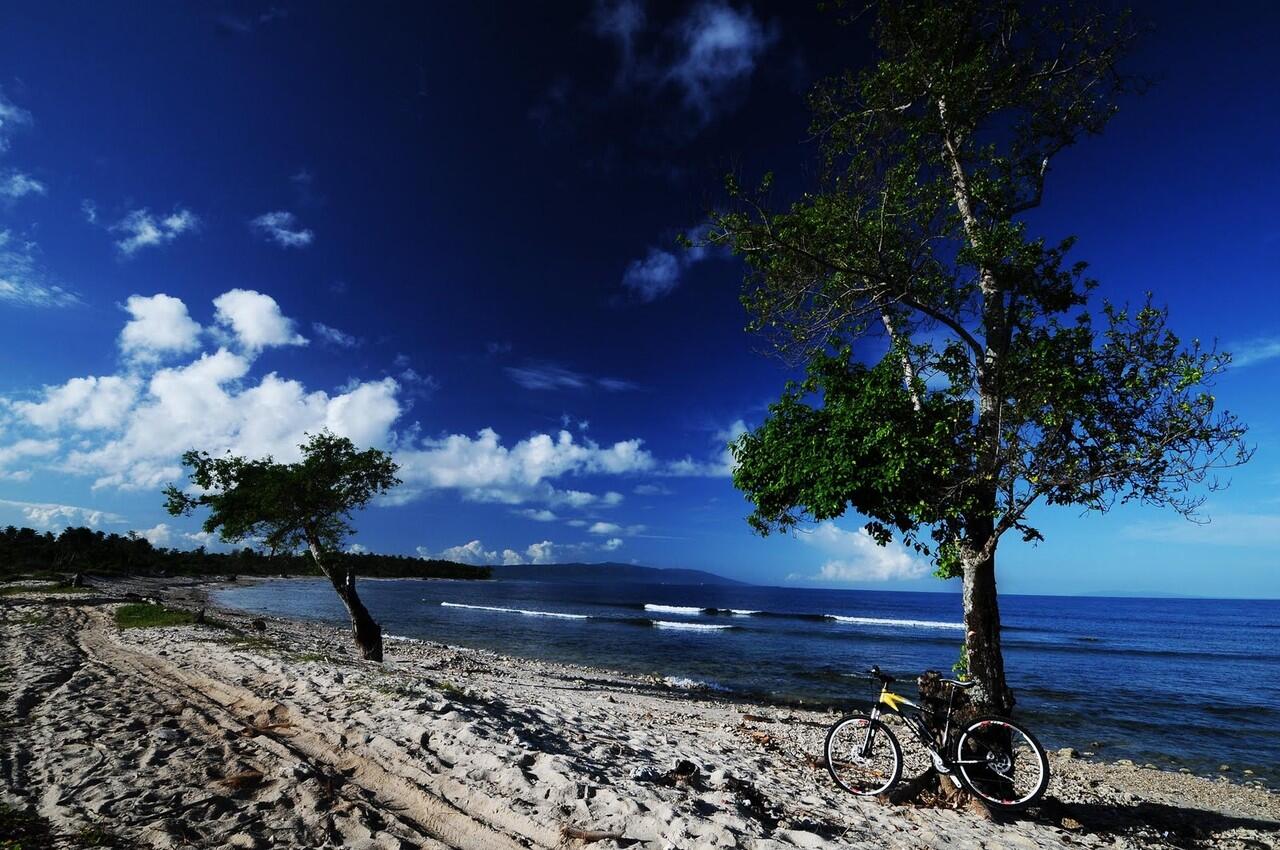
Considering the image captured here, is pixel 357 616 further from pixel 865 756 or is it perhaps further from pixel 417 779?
pixel 865 756

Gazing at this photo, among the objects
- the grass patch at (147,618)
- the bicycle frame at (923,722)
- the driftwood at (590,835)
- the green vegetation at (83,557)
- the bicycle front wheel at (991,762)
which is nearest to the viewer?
the driftwood at (590,835)

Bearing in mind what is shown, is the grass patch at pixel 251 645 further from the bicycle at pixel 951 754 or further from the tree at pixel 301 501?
the bicycle at pixel 951 754

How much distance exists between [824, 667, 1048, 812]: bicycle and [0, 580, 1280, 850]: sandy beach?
0.41 m

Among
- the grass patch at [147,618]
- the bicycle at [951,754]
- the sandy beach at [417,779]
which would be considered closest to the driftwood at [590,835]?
the sandy beach at [417,779]


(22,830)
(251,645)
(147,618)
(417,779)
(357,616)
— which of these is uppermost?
(22,830)

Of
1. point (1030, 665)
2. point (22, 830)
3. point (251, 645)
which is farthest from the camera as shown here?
point (1030, 665)

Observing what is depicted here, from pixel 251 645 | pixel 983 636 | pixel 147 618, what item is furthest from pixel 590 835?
pixel 147 618

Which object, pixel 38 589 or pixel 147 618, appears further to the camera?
pixel 38 589

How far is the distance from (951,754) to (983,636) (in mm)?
→ 1780

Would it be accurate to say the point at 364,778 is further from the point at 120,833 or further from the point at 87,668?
the point at 87,668

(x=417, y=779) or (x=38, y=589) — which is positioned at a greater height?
(x=417, y=779)

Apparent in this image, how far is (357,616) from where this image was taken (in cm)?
1855

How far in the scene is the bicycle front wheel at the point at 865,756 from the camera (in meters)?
8.12

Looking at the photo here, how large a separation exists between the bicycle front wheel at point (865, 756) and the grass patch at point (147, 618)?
23.9m
